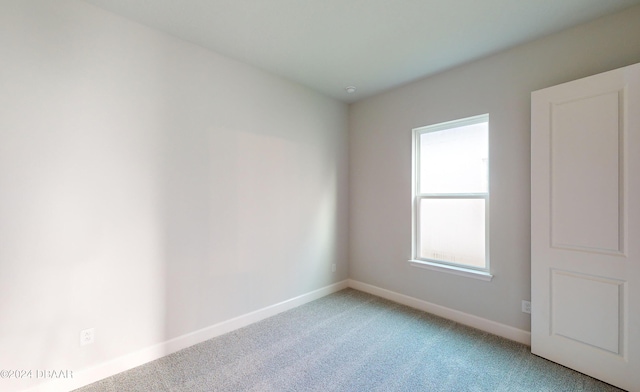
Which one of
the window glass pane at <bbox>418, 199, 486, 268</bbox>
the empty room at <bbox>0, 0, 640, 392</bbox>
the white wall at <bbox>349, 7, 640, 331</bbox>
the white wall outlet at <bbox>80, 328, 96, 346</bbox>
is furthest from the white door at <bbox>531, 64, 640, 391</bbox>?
the white wall outlet at <bbox>80, 328, 96, 346</bbox>

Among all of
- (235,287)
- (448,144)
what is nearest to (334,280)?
(235,287)

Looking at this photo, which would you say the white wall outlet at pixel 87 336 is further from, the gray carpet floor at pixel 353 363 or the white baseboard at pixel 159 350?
the gray carpet floor at pixel 353 363

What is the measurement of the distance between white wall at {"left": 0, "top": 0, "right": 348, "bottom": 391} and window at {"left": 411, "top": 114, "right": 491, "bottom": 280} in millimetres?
1590

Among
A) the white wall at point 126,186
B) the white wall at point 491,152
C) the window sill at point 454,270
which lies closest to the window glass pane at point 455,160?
the white wall at point 491,152

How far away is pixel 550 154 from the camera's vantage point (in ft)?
7.15

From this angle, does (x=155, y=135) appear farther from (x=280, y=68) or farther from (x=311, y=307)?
(x=311, y=307)

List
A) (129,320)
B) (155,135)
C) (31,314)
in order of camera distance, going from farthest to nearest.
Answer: (155,135)
(129,320)
(31,314)

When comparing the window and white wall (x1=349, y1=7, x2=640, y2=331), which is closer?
white wall (x1=349, y1=7, x2=640, y2=331)

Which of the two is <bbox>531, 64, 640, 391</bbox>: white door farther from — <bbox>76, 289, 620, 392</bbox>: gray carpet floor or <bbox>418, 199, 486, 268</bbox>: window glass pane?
<bbox>418, 199, 486, 268</bbox>: window glass pane

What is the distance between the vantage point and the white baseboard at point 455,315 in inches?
97.3

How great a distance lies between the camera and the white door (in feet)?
6.06

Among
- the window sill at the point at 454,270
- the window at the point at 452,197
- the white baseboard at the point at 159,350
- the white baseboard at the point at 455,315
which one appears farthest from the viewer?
the window at the point at 452,197

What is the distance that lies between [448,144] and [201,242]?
110 inches

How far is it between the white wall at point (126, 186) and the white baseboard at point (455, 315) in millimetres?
1199
